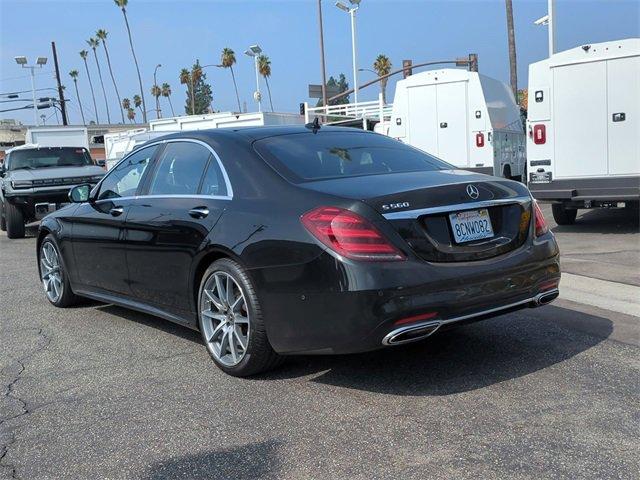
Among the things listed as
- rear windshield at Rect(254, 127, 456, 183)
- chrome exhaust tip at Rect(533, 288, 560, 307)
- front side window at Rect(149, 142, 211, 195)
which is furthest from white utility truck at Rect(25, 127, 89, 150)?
chrome exhaust tip at Rect(533, 288, 560, 307)

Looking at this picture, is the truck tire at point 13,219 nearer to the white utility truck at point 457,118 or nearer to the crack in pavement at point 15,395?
the white utility truck at point 457,118

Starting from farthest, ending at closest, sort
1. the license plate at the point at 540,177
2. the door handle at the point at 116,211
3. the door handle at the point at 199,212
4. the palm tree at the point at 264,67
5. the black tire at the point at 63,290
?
1. the palm tree at the point at 264,67
2. the license plate at the point at 540,177
3. the black tire at the point at 63,290
4. the door handle at the point at 116,211
5. the door handle at the point at 199,212

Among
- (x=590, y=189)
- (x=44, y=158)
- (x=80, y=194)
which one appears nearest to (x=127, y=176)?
(x=80, y=194)

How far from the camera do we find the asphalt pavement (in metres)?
3.15

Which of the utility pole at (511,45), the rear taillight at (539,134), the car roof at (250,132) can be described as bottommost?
the rear taillight at (539,134)

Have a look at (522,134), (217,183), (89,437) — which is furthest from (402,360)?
(522,134)

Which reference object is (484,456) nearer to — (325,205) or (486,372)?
(486,372)

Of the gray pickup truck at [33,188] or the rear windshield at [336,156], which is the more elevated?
the rear windshield at [336,156]

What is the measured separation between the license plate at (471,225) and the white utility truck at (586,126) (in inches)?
252

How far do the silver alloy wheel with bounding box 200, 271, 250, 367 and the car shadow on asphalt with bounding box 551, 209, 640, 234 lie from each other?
7639mm

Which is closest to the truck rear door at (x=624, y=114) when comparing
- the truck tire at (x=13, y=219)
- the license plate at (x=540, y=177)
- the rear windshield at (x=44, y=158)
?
the license plate at (x=540, y=177)

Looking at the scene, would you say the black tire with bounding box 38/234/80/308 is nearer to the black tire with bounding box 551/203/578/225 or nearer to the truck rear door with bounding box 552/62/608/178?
the truck rear door with bounding box 552/62/608/178

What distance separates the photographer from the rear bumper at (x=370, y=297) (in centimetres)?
359

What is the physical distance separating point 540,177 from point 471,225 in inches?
272
